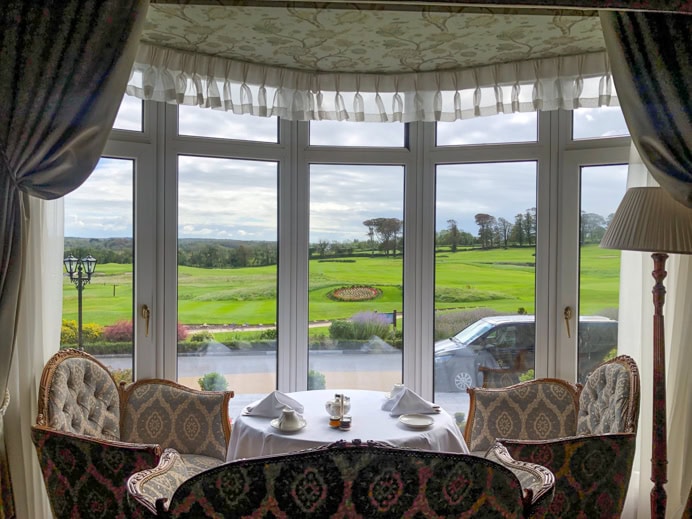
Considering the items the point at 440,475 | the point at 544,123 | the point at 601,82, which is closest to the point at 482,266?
the point at 544,123

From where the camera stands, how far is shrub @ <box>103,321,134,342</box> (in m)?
3.16

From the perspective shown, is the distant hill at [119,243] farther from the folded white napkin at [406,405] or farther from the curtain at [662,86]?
the curtain at [662,86]

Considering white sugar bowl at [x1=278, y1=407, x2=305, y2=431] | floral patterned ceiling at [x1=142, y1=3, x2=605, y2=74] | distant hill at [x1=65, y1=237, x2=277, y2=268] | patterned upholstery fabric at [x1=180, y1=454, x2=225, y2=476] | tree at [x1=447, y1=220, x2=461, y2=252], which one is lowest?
patterned upholstery fabric at [x1=180, y1=454, x2=225, y2=476]

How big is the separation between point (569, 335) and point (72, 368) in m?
2.76

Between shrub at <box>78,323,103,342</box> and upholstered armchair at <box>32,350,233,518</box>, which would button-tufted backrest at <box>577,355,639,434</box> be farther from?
shrub at <box>78,323,103,342</box>

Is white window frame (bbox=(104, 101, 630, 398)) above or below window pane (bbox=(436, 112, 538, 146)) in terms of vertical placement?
below

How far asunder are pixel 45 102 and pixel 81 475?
1.44 metres

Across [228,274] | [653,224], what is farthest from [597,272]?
[228,274]

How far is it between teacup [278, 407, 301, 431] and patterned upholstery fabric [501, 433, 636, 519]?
0.92 meters

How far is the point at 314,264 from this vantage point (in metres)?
3.58

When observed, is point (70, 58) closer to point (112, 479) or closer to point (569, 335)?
point (112, 479)

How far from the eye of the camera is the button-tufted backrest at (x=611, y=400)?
2.40 meters

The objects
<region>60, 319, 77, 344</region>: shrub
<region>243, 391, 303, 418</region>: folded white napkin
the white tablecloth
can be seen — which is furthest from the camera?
<region>60, 319, 77, 344</region>: shrub

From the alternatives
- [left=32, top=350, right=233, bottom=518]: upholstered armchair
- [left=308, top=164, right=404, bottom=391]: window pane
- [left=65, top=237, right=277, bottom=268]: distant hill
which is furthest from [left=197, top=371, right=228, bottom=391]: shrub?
[left=65, top=237, right=277, bottom=268]: distant hill
